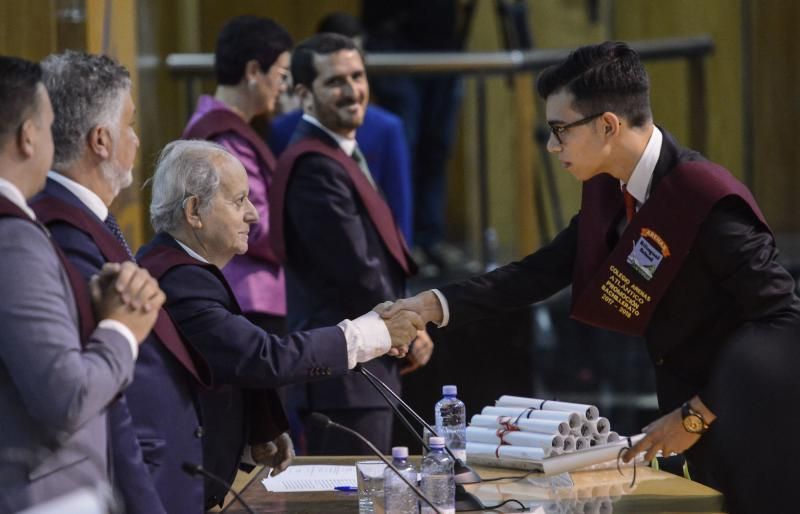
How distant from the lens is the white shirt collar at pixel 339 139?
4145 millimetres

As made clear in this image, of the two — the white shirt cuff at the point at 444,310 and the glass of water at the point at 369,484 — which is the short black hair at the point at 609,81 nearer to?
the white shirt cuff at the point at 444,310

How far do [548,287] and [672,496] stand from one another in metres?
0.76

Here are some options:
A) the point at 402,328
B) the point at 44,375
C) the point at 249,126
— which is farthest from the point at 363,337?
the point at 249,126

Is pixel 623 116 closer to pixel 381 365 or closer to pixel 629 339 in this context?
pixel 381 365

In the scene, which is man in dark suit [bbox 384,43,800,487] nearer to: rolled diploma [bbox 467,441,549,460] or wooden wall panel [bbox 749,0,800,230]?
rolled diploma [bbox 467,441,549,460]

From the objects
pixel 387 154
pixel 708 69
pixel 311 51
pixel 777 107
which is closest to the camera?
pixel 311 51

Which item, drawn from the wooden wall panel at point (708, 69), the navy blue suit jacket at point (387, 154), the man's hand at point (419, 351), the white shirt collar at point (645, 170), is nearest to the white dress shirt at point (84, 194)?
the white shirt collar at point (645, 170)

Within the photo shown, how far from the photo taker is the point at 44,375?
2117 millimetres

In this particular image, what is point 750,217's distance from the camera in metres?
2.89

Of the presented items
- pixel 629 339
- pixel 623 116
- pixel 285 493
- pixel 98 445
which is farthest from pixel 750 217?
pixel 629 339

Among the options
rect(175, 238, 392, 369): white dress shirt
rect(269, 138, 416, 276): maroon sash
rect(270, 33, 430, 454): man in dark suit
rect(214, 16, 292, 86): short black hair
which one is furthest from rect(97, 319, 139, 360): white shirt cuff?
rect(214, 16, 292, 86): short black hair

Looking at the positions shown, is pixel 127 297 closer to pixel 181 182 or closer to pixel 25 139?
pixel 25 139

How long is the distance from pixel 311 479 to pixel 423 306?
1.83ft

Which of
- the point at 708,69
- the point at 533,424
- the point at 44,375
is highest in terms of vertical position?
the point at 708,69
